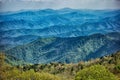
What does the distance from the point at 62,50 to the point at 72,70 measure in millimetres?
1444

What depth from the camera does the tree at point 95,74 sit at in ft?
42.1

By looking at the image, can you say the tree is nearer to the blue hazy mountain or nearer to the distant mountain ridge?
the distant mountain ridge

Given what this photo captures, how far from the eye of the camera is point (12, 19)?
13.1m

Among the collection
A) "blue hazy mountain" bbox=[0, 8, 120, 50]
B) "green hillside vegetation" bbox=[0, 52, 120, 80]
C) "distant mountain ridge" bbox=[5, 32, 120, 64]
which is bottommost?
"green hillside vegetation" bbox=[0, 52, 120, 80]

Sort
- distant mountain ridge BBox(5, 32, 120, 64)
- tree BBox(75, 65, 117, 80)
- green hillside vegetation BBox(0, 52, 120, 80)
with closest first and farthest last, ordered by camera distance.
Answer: tree BBox(75, 65, 117, 80), green hillside vegetation BBox(0, 52, 120, 80), distant mountain ridge BBox(5, 32, 120, 64)

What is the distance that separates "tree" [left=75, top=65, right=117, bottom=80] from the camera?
12844 mm

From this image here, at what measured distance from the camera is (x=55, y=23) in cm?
1335

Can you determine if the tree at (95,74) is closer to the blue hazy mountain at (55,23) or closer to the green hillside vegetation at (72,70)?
the green hillside vegetation at (72,70)

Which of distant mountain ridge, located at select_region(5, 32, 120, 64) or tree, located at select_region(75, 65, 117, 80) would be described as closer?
tree, located at select_region(75, 65, 117, 80)

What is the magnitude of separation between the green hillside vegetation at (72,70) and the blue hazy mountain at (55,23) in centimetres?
75

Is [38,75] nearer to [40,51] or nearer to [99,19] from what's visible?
[40,51]

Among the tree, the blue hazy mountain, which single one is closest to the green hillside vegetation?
the tree

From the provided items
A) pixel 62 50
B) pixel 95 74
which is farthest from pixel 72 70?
pixel 95 74

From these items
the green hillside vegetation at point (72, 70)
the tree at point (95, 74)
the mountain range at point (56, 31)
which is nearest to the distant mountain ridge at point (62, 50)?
the mountain range at point (56, 31)
